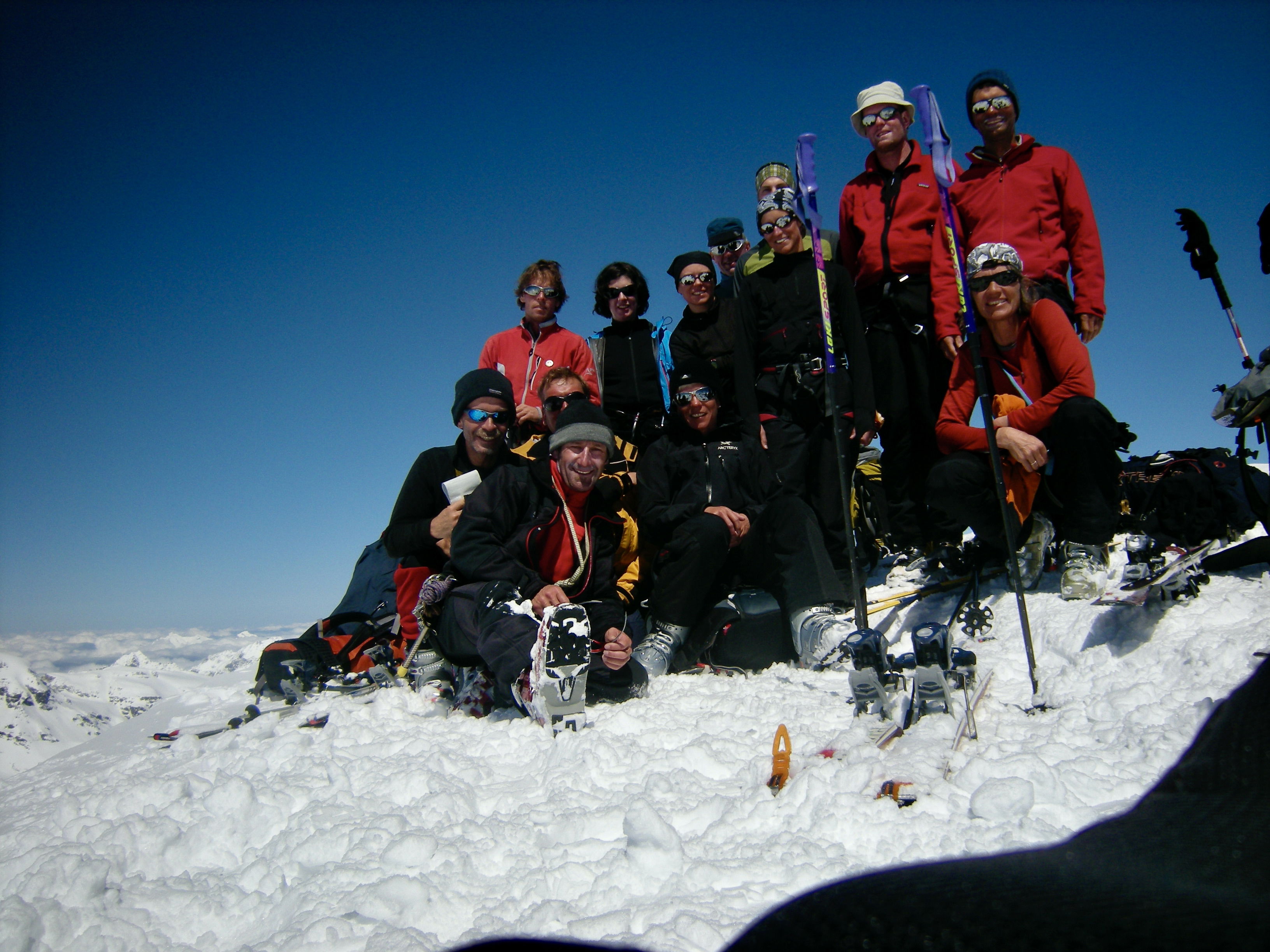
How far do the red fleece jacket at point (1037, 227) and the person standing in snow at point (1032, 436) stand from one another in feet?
1.03

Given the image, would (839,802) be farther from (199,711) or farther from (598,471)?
(199,711)

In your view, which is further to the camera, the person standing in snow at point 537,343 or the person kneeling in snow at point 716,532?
the person standing in snow at point 537,343

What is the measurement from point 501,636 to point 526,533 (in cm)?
66

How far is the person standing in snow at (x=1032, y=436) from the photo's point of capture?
3.63 metres

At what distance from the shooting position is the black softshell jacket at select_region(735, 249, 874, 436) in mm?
4508

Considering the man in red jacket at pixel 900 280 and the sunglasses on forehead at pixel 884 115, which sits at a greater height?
the sunglasses on forehead at pixel 884 115

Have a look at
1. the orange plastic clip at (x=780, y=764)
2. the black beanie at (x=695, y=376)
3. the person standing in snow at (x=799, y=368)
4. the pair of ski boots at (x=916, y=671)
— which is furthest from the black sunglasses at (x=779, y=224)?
the orange plastic clip at (x=780, y=764)

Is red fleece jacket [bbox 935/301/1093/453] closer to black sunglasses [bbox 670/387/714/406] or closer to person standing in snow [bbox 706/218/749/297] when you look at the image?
black sunglasses [bbox 670/387/714/406]

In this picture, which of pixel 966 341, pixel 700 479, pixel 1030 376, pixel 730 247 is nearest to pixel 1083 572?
pixel 1030 376

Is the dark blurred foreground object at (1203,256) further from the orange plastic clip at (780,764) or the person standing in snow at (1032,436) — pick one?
the orange plastic clip at (780,764)

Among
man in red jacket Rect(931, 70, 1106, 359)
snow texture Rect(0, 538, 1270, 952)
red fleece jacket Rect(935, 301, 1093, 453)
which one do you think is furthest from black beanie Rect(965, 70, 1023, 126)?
snow texture Rect(0, 538, 1270, 952)

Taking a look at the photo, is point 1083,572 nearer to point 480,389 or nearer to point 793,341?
point 793,341

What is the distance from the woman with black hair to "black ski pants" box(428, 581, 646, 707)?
1786 mm

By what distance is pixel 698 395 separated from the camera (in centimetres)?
453
